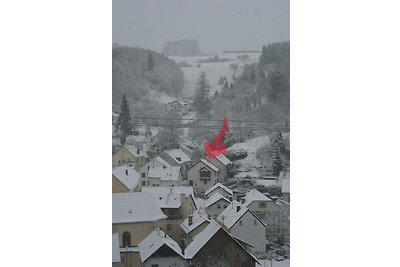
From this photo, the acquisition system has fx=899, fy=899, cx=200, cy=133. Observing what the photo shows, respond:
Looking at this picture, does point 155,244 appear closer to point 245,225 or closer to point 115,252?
point 115,252

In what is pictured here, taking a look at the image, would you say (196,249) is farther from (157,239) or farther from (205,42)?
(205,42)

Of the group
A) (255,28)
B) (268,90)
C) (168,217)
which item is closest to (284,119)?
(268,90)

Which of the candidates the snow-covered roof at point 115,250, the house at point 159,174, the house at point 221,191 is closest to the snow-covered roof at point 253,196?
the house at point 221,191

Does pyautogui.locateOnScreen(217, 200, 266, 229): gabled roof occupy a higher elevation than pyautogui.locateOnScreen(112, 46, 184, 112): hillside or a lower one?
lower

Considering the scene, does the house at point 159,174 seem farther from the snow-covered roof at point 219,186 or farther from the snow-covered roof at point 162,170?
the snow-covered roof at point 219,186

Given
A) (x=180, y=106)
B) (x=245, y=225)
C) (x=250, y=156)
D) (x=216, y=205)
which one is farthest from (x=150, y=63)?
(x=245, y=225)

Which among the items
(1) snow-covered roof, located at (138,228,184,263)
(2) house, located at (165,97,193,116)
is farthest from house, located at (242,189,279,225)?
(2) house, located at (165,97,193,116)

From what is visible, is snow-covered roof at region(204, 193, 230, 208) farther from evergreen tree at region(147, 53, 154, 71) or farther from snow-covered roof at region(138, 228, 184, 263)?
evergreen tree at region(147, 53, 154, 71)
